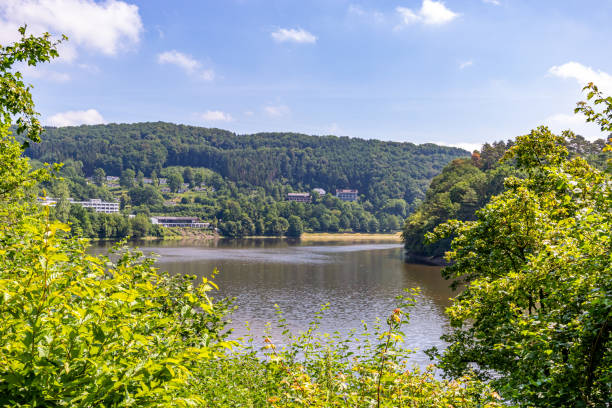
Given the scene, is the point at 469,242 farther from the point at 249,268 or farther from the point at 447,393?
the point at 249,268

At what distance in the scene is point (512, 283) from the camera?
11789mm

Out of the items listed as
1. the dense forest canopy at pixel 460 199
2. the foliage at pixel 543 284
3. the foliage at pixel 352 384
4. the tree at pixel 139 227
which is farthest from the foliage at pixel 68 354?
the tree at pixel 139 227

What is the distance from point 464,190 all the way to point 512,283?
2817 inches

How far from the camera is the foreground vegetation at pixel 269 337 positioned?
3.34 m

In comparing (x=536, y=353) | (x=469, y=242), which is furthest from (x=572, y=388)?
(x=469, y=242)

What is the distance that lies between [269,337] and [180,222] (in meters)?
188

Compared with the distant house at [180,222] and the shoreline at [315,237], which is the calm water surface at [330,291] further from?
the distant house at [180,222]

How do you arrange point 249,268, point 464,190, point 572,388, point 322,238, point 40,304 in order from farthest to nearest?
1. point 322,238
2. point 464,190
3. point 249,268
4. point 572,388
5. point 40,304

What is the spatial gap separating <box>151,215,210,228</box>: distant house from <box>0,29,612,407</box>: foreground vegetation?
Answer: 171 meters

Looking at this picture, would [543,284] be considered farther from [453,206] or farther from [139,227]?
[139,227]

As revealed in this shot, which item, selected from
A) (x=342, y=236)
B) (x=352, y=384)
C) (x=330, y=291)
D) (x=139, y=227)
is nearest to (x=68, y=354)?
(x=352, y=384)

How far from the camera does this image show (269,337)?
6.68 metres

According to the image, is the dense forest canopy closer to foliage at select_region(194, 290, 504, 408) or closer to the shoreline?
the shoreline

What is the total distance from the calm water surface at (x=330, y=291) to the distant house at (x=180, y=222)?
101 m
